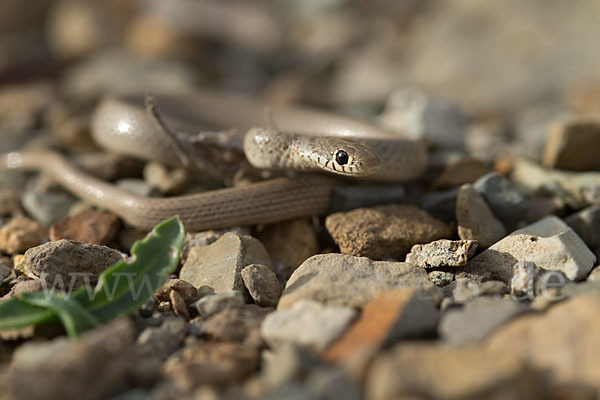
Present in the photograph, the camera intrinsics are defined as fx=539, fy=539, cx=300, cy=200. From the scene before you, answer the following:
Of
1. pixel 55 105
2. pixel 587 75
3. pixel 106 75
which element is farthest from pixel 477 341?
pixel 106 75

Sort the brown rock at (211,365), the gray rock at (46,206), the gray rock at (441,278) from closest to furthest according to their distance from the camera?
the brown rock at (211,365), the gray rock at (441,278), the gray rock at (46,206)

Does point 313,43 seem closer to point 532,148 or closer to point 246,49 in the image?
point 246,49

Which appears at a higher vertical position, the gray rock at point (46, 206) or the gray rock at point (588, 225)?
the gray rock at point (588, 225)

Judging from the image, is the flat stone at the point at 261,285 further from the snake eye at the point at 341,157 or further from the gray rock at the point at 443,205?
the gray rock at the point at 443,205

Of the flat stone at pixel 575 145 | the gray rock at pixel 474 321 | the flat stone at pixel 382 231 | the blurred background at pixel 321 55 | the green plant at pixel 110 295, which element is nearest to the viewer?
the gray rock at pixel 474 321

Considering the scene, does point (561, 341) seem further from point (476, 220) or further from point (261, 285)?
point (261, 285)

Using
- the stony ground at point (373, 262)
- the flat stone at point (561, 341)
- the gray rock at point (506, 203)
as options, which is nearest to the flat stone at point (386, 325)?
the stony ground at point (373, 262)

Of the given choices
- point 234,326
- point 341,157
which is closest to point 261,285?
point 234,326
